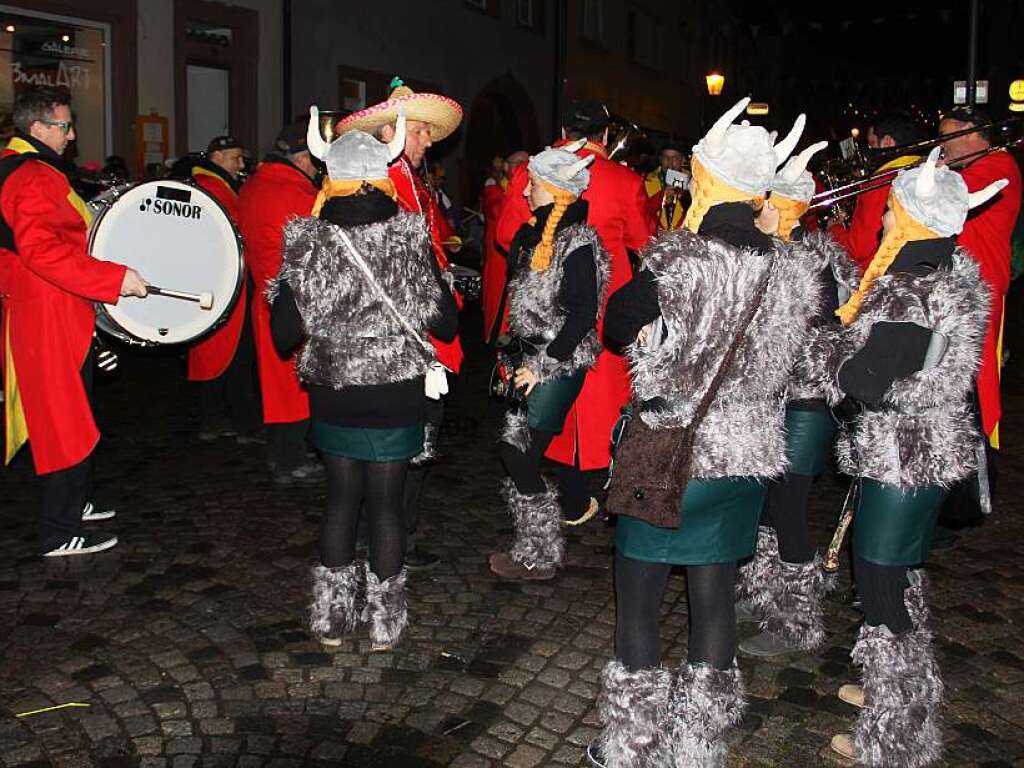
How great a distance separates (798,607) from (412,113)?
8.82ft

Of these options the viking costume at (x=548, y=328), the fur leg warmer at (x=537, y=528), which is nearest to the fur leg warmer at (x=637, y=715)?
the viking costume at (x=548, y=328)

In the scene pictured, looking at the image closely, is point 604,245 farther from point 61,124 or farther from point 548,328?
point 61,124

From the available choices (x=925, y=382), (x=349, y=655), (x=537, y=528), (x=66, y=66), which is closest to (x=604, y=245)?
(x=537, y=528)

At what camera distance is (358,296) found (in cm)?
383

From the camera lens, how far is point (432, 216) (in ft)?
16.0

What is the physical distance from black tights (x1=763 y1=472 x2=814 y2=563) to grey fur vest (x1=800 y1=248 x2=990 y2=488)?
0.85 metres

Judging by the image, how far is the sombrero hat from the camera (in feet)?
15.6

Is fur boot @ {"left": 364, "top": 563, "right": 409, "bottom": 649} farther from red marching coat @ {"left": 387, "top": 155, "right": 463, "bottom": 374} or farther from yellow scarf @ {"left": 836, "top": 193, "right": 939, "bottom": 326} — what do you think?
yellow scarf @ {"left": 836, "top": 193, "right": 939, "bottom": 326}

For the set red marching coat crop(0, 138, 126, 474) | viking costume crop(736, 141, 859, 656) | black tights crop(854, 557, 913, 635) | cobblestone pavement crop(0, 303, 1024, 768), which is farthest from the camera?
red marching coat crop(0, 138, 126, 474)

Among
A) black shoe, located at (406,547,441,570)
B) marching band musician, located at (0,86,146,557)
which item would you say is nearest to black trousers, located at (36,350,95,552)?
marching band musician, located at (0,86,146,557)

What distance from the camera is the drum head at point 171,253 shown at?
5.71 metres

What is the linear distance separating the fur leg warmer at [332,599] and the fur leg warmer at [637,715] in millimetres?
1401

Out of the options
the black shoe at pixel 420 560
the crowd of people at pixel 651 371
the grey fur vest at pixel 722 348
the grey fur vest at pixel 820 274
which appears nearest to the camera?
the grey fur vest at pixel 722 348

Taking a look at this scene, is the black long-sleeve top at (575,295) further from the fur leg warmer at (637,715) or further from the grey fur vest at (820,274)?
the fur leg warmer at (637,715)
